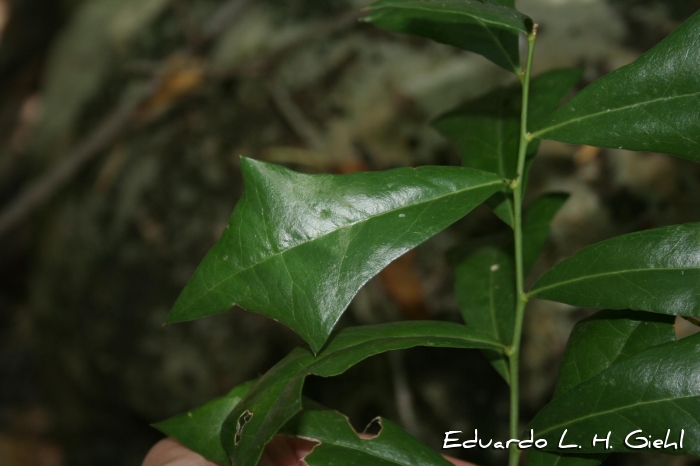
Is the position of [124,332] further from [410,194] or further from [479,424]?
[410,194]

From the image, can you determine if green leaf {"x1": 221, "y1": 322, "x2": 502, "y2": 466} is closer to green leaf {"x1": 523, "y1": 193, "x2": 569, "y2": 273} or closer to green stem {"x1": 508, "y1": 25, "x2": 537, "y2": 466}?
green stem {"x1": 508, "y1": 25, "x2": 537, "y2": 466}

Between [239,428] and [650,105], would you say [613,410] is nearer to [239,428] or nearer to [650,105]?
[650,105]

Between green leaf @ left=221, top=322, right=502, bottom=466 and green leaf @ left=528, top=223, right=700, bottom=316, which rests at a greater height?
green leaf @ left=528, top=223, right=700, bottom=316

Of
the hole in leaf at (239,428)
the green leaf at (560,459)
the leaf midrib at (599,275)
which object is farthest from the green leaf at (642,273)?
the hole in leaf at (239,428)

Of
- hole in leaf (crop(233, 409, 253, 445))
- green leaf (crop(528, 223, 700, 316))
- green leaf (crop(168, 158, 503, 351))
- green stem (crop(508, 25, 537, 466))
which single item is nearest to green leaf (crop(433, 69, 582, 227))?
green stem (crop(508, 25, 537, 466))

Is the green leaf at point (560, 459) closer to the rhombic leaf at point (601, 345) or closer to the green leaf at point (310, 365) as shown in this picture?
the rhombic leaf at point (601, 345)

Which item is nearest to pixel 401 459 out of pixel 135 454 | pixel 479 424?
pixel 479 424
